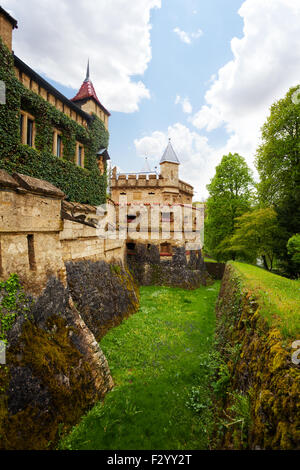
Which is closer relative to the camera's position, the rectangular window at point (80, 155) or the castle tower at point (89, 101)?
the rectangular window at point (80, 155)

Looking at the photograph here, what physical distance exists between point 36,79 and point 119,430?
14.0 metres

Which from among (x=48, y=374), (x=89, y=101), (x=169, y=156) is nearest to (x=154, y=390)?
(x=48, y=374)

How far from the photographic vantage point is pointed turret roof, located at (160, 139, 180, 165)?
2328 centimetres

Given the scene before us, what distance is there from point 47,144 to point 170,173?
49.5 feet

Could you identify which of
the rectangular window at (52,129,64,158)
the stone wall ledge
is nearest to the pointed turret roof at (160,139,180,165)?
the rectangular window at (52,129,64,158)

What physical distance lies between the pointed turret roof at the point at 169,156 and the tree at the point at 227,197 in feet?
19.3

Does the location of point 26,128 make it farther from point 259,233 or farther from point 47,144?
point 259,233

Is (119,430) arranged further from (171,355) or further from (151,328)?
(151,328)

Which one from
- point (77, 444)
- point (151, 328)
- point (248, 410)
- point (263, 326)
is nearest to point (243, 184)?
point (151, 328)

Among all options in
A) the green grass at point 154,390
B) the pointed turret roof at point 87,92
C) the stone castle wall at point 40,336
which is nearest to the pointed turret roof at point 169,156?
the pointed turret roof at point 87,92

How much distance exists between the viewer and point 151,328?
8227 millimetres

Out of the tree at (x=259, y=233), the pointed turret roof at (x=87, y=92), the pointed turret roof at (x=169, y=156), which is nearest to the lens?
the tree at (x=259, y=233)

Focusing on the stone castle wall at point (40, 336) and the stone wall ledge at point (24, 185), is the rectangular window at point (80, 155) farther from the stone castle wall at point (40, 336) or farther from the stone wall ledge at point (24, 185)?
the stone wall ledge at point (24, 185)

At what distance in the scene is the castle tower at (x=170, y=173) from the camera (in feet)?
75.5
